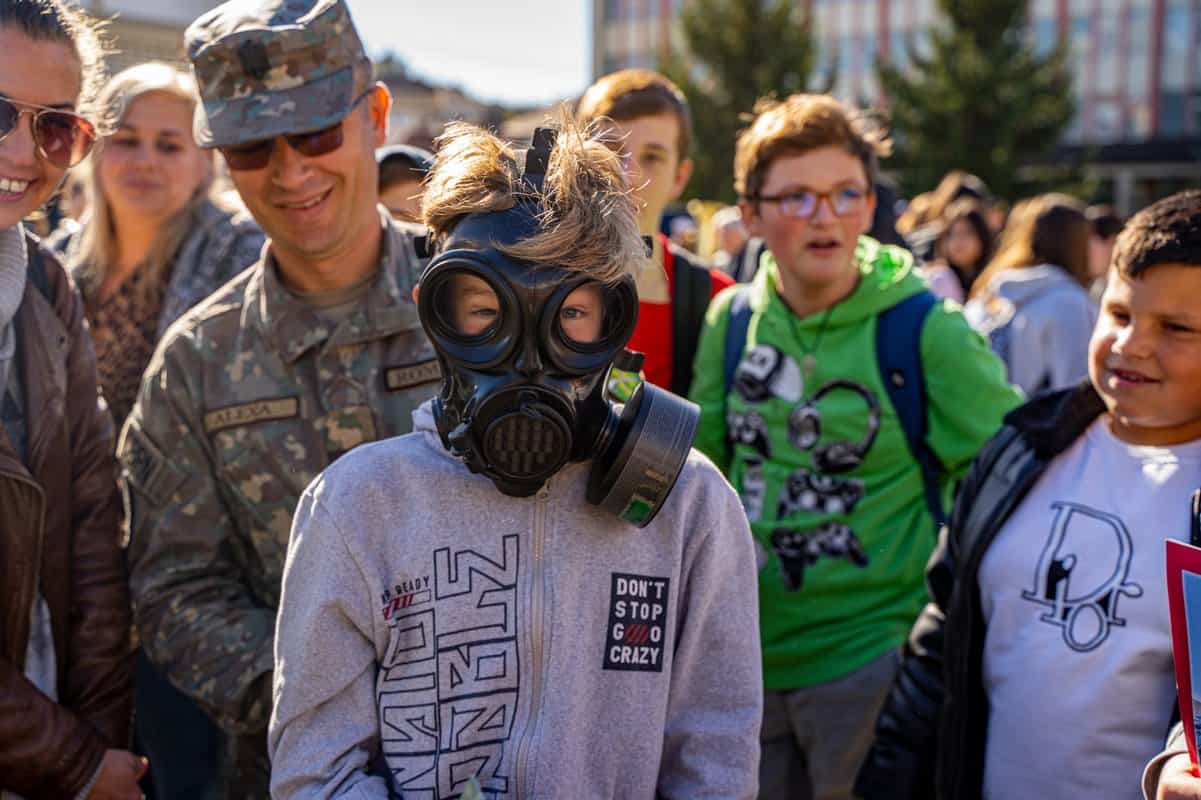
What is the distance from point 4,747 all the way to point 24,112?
4.24 ft

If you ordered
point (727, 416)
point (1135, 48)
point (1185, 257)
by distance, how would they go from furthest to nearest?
point (1135, 48)
point (727, 416)
point (1185, 257)

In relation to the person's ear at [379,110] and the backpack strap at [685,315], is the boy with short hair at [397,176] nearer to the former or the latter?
the backpack strap at [685,315]

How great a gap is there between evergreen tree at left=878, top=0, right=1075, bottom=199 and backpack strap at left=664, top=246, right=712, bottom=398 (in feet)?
91.8

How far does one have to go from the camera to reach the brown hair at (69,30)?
246 cm

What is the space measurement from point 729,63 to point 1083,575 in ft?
100

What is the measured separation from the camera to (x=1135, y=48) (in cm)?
5272

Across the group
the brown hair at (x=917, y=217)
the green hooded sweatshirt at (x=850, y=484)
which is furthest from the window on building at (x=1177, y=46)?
the green hooded sweatshirt at (x=850, y=484)

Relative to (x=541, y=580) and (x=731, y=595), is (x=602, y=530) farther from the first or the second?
(x=731, y=595)

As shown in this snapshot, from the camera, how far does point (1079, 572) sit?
2.47 m

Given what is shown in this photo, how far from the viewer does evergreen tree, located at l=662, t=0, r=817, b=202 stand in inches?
1179

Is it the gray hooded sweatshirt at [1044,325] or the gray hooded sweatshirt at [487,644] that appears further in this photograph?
the gray hooded sweatshirt at [1044,325]

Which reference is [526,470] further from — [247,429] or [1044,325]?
[1044,325]

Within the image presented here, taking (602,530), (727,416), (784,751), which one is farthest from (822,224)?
(602,530)

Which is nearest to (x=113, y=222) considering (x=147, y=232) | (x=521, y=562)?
(x=147, y=232)
